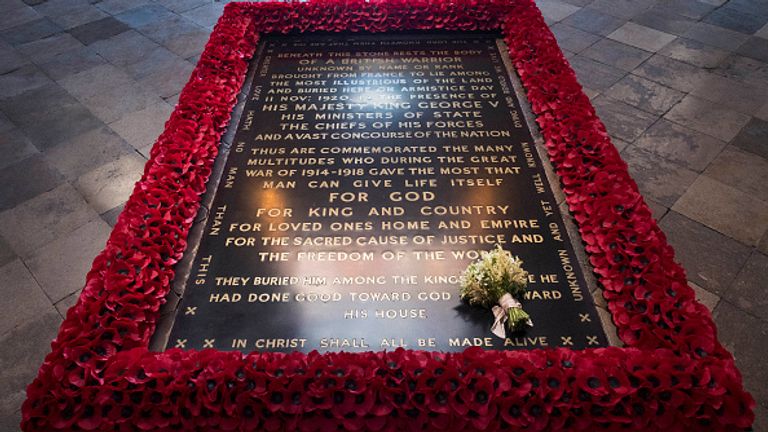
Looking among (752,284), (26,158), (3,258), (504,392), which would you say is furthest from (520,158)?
(26,158)

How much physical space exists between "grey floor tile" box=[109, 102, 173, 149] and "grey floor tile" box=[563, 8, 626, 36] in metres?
6.28

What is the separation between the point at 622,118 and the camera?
224 inches

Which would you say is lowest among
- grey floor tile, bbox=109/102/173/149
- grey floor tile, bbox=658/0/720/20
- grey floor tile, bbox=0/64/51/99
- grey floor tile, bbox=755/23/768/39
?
grey floor tile, bbox=0/64/51/99

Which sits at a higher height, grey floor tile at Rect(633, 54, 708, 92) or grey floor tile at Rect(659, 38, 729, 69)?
grey floor tile at Rect(659, 38, 729, 69)

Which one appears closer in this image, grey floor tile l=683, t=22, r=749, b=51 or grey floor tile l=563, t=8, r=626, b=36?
grey floor tile l=683, t=22, r=749, b=51

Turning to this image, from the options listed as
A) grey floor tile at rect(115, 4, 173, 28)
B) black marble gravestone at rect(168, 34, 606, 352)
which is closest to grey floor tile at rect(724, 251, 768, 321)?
black marble gravestone at rect(168, 34, 606, 352)

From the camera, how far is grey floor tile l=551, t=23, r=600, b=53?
23.3ft

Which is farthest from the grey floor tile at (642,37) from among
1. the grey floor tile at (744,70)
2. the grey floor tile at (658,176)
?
the grey floor tile at (658,176)

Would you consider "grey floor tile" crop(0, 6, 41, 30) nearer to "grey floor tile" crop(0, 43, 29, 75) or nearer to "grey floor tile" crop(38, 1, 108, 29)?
"grey floor tile" crop(38, 1, 108, 29)

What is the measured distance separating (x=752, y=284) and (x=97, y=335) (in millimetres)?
4894

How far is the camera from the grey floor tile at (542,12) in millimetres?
7914

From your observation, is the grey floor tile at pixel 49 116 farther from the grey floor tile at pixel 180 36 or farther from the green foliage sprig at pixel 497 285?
the green foliage sprig at pixel 497 285

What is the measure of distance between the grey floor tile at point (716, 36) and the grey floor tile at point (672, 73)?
0.96 meters

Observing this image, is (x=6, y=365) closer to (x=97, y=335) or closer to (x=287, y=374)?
(x=97, y=335)
